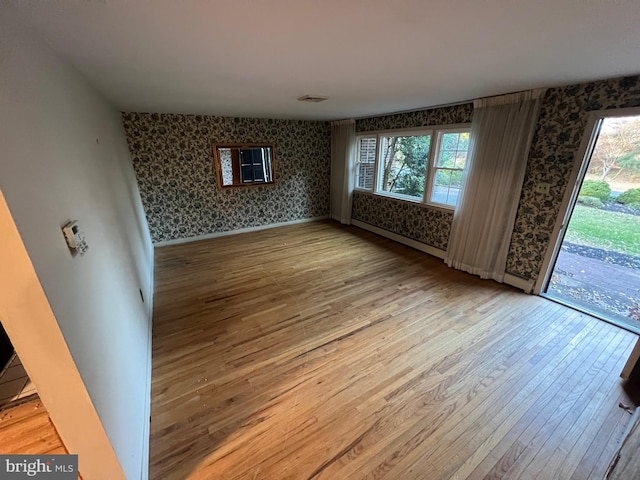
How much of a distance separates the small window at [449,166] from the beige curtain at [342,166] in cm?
189

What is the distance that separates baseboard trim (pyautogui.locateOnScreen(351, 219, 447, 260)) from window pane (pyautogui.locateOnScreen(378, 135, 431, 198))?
772mm

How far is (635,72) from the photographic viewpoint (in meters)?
1.99

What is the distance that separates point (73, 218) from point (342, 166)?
4845mm

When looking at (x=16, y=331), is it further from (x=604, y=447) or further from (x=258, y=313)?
(x=604, y=447)

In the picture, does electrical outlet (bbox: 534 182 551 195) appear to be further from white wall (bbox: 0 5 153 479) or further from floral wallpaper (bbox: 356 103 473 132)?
white wall (bbox: 0 5 153 479)

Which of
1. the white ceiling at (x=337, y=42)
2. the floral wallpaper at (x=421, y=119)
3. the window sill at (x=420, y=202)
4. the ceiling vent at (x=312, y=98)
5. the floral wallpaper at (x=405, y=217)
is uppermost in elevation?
the ceiling vent at (x=312, y=98)

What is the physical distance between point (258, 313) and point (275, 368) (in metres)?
0.76

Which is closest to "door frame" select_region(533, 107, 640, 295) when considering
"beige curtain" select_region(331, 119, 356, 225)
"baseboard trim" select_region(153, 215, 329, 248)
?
"beige curtain" select_region(331, 119, 356, 225)

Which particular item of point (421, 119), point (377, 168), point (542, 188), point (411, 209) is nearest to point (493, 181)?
point (542, 188)

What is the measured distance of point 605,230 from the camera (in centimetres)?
315

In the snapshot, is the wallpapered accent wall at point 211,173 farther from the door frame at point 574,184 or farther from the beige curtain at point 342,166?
the door frame at point 574,184

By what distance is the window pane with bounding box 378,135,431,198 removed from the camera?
169 inches

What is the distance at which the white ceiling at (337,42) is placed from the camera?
3.57ft

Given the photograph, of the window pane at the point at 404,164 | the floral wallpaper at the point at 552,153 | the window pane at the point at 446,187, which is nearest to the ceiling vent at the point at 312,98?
the window pane at the point at 404,164
